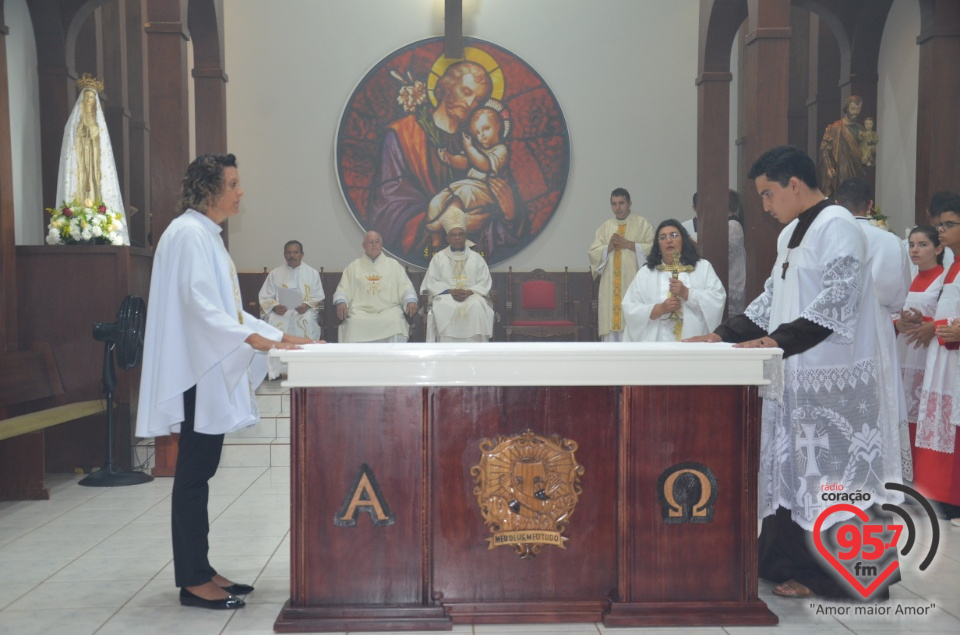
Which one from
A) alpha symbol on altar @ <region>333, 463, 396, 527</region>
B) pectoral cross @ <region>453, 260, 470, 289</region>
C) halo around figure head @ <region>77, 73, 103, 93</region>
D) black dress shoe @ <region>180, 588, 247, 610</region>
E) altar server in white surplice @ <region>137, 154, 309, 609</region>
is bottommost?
black dress shoe @ <region>180, 588, 247, 610</region>

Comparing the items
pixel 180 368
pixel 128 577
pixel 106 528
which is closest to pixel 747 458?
pixel 180 368

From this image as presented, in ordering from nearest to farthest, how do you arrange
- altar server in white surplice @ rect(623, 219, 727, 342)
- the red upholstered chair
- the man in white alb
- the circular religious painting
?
the man in white alb → altar server in white surplice @ rect(623, 219, 727, 342) → the red upholstered chair → the circular religious painting

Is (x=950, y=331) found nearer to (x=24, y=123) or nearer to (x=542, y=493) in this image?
(x=542, y=493)

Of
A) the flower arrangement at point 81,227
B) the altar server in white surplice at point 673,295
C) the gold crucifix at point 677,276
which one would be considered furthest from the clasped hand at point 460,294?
the flower arrangement at point 81,227

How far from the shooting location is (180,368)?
131 inches

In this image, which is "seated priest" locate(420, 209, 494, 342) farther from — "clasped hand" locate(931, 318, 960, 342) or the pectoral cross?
"clasped hand" locate(931, 318, 960, 342)

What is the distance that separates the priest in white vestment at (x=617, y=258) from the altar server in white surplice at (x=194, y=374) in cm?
599

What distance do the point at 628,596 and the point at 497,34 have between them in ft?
29.2

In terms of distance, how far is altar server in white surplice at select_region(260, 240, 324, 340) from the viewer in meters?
8.97

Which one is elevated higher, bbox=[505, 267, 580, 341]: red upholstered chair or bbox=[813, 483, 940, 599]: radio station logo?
bbox=[505, 267, 580, 341]: red upholstered chair

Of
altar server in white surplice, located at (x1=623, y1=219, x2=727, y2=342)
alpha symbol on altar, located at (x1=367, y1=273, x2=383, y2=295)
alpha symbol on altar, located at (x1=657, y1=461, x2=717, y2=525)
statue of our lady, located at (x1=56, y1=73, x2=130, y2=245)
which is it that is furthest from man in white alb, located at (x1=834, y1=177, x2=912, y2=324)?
statue of our lady, located at (x1=56, y1=73, x2=130, y2=245)

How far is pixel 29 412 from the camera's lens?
636 centimetres

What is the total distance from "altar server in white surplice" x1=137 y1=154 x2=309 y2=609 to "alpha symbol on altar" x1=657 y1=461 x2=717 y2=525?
137 centimetres

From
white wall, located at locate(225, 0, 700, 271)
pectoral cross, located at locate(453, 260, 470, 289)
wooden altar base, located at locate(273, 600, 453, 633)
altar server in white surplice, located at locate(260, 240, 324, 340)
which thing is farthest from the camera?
white wall, located at locate(225, 0, 700, 271)
